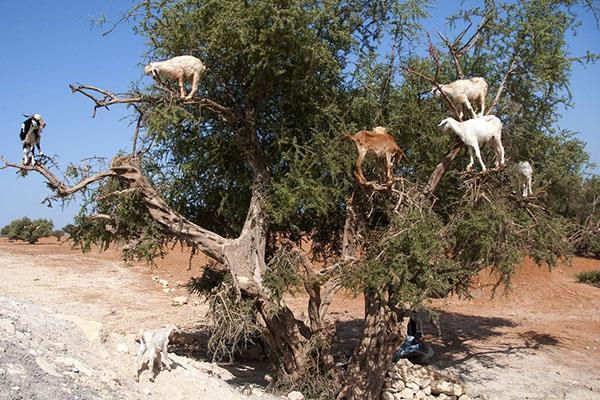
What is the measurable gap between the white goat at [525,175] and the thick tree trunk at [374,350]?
3.41 meters

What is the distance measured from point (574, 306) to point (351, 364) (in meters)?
12.5

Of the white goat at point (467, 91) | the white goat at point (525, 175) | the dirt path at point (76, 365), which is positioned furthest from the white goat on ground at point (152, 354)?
the white goat at point (525, 175)

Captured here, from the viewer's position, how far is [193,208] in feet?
40.6

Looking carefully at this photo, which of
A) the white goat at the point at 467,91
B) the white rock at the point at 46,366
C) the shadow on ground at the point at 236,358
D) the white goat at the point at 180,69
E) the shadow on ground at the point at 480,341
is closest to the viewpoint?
the white rock at the point at 46,366

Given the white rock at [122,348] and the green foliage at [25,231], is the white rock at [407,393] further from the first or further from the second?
the green foliage at [25,231]

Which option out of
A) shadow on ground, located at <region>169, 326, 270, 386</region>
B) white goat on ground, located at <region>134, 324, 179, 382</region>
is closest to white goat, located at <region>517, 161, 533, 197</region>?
shadow on ground, located at <region>169, 326, 270, 386</region>

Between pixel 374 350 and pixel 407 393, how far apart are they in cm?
144

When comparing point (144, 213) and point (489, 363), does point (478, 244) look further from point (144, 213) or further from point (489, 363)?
point (144, 213)

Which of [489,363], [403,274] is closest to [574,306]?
[489,363]

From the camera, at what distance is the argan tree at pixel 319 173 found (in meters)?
10.1

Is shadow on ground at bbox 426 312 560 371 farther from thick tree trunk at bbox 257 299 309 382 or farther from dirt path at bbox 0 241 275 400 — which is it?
dirt path at bbox 0 241 275 400

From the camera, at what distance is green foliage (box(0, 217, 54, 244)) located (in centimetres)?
3394

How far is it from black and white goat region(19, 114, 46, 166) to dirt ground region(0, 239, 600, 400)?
2.09 meters

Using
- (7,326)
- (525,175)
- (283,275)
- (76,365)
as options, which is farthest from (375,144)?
(7,326)
